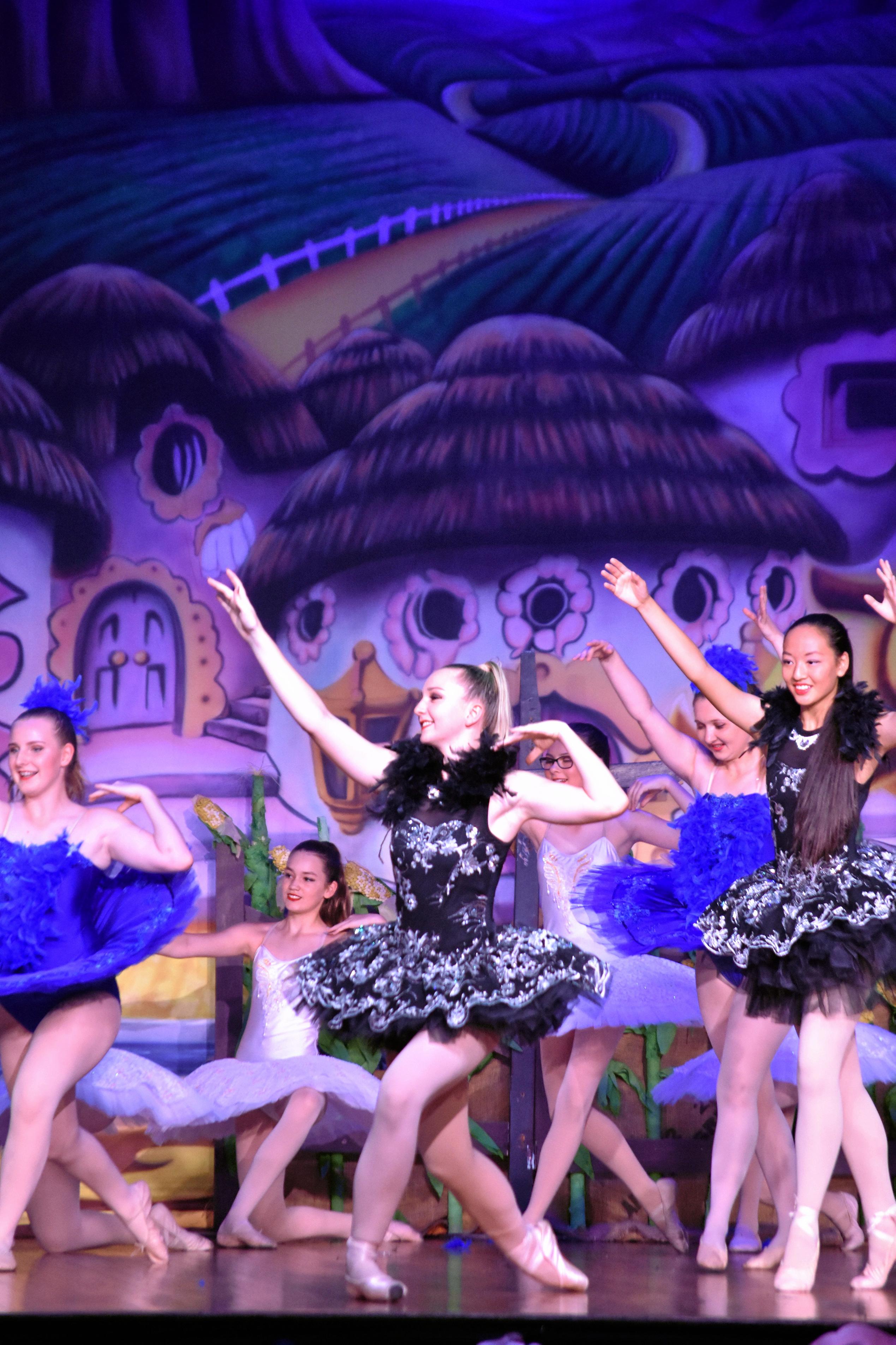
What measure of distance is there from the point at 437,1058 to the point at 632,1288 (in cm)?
89

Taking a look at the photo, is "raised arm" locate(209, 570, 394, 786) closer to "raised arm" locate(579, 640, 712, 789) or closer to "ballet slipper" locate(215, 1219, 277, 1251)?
"raised arm" locate(579, 640, 712, 789)

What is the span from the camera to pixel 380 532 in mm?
7379

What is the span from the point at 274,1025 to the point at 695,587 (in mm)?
3276

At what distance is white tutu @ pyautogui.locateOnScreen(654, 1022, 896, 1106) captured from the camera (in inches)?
194

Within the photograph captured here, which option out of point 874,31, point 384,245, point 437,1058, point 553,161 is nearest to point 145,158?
point 384,245

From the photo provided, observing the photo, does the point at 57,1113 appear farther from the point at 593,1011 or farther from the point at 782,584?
the point at 782,584

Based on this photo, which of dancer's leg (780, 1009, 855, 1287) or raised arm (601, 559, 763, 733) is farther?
raised arm (601, 559, 763, 733)

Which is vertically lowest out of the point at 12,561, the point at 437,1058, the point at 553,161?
the point at 437,1058

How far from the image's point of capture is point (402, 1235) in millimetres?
5176

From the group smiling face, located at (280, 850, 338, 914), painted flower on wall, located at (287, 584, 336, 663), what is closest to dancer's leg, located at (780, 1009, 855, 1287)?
smiling face, located at (280, 850, 338, 914)

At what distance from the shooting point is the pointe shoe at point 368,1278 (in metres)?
3.39

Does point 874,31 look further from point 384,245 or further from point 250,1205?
point 250,1205

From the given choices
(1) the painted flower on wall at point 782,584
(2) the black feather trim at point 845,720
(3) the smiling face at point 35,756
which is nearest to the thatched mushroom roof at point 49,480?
(3) the smiling face at point 35,756

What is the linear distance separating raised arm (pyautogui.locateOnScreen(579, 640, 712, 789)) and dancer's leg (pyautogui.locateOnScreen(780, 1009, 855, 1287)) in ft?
4.33
